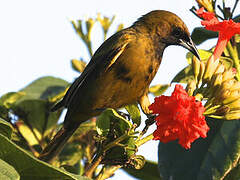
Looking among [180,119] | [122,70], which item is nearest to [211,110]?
[180,119]

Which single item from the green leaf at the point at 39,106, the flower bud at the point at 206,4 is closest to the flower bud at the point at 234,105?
the flower bud at the point at 206,4

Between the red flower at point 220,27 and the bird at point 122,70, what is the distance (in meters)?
0.59

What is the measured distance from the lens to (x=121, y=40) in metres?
4.23

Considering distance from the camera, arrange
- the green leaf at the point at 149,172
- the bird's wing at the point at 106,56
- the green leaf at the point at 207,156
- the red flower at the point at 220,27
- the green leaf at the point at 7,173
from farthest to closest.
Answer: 1. the bird's wing at the point at 106,56
2. the green leaf at the point at 149,172
3. the red flower at the point at 220,27
4. the green leaf at the point at 207,156
5. the green leaf at the point at 7,173

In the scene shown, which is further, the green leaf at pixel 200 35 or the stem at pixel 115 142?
the green leaf at pixel 200 35

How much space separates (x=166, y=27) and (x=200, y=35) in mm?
599

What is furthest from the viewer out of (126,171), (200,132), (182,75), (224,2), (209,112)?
(126,171)

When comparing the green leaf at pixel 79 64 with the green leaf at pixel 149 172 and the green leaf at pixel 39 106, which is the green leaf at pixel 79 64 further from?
the green leaf at pixel 149 172

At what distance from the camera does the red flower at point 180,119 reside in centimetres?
229

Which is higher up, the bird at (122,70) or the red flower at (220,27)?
the red flower at (220,27)

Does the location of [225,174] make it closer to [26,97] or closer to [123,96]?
[123,96]

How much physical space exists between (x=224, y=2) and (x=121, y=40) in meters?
1.24

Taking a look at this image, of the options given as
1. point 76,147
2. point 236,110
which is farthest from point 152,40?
point 236,110

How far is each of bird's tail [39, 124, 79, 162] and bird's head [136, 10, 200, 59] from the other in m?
1.20
